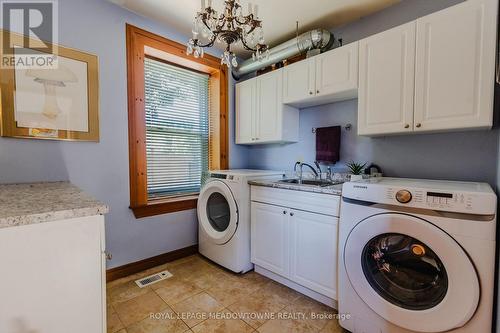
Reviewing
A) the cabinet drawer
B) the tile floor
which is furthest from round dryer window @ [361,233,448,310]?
the tile floor

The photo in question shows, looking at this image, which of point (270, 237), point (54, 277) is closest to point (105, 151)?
point (54, 277)

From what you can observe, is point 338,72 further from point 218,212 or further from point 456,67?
point 218,212

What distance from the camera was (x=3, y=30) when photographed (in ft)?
5.03

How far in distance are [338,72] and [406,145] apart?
2.72 ft

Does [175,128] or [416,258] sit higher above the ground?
[175,128]

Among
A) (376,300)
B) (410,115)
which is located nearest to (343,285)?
(376,300)

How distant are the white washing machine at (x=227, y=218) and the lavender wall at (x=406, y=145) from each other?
2.47 feet

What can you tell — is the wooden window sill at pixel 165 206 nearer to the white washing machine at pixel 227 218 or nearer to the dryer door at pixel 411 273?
the white washing machine at pixel 227 218

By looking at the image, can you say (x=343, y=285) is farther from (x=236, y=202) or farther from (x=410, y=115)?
(x=410, y=115)

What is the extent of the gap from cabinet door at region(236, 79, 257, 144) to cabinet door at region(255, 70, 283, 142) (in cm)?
9

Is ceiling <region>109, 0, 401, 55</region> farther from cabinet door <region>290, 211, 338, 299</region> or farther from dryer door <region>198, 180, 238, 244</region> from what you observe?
cabinet door <region>290, 211, 338, 299</region>

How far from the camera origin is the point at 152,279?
207 cm

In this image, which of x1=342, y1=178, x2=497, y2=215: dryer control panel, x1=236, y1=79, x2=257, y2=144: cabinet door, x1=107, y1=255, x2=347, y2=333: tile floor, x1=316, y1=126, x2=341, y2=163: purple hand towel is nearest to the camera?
x1=342, y1=178, x2=497, y2=215: dryer control panel

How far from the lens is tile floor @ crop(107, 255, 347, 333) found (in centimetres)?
150
